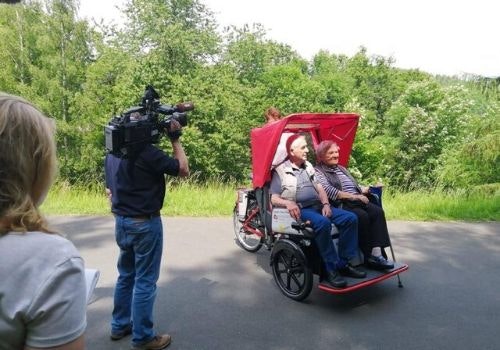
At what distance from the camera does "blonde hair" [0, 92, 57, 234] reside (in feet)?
3.88

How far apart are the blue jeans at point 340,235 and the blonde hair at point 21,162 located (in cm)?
351

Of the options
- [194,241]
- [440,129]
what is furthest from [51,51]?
[440,129]

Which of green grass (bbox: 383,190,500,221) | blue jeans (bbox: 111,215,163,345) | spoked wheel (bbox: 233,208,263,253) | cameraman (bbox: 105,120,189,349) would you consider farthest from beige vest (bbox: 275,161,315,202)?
green grass (bbox: 383,190,500,221)

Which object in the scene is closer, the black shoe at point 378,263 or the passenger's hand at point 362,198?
the black shoe at point 378,263

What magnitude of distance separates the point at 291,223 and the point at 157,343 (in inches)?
71.7

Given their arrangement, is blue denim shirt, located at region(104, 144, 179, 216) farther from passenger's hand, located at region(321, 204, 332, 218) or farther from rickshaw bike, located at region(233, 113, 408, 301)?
passenger's hand, located at region(321, 204, 332, 218)

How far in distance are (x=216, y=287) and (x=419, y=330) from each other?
222 cm

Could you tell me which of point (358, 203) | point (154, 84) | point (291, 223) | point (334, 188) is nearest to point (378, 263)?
point (358, 203)

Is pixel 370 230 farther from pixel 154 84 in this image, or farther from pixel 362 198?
pixel 154 84

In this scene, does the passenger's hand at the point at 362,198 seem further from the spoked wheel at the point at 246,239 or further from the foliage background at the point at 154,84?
the foliage background at the point at 154,84

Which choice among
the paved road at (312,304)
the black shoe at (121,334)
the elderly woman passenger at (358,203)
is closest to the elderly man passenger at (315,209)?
the elderly woman passenger at (358,203)

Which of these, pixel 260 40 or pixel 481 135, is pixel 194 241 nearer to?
pixel 481 135

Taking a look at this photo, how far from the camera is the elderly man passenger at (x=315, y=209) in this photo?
4.48 meters

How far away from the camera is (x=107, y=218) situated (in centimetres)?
842
